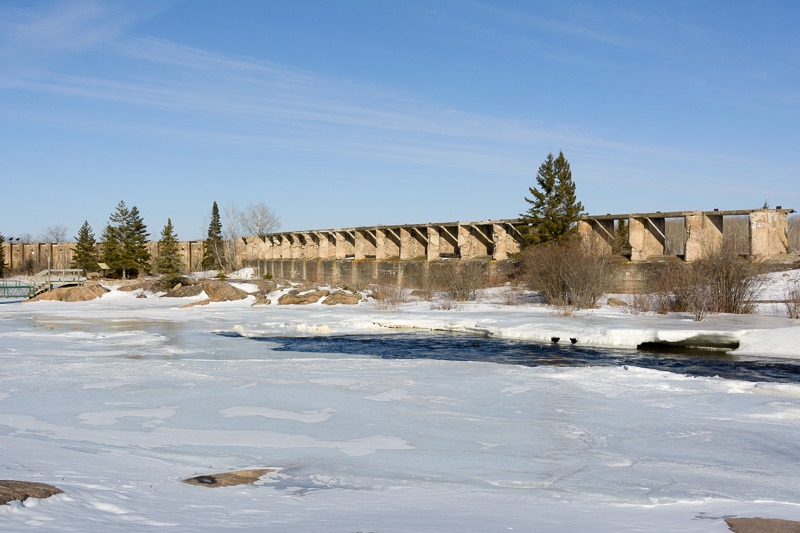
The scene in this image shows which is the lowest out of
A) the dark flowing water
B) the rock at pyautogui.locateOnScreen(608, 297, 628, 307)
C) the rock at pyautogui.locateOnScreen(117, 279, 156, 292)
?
the dark flowing water

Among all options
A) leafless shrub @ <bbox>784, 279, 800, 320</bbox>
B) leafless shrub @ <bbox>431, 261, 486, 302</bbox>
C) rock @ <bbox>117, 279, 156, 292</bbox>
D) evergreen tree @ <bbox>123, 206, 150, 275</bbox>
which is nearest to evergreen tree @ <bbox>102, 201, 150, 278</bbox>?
evergreen tree @ <bbox>123, 206, 150, 275</bbox>

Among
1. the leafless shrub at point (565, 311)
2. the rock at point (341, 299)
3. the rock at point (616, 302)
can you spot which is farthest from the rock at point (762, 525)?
the rock at point (341, 299)

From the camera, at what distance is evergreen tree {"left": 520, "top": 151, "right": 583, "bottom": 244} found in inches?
1444

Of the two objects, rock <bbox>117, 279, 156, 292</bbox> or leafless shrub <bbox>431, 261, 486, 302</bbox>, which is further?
rock <bbox>117, 279, 156, 292</bbox>

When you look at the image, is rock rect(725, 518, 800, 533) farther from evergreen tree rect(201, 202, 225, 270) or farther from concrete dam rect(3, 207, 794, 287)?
evergreen tree rect(201, 202, 225, 270)

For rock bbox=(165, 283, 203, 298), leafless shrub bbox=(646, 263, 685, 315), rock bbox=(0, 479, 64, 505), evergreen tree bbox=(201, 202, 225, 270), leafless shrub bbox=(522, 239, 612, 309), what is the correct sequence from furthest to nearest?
evergreen tree bbox=(201, 202, 225, 270) → rock bbox=(165, 283, 203, 298) → leafless shrub bbox=(522, 239, 612, 309) → leafless shrub bbox=(646, 263, 685, 315) → rock bbox=(0, 479, 64, 505)

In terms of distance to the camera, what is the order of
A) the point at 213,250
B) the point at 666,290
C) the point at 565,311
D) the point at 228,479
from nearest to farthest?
1. the point at 228,479
2. the point at 565,311
3. the point at 666,290
4. the point at 213,250

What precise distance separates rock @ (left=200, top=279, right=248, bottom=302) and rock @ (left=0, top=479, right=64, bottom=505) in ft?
101

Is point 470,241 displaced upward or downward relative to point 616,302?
upward

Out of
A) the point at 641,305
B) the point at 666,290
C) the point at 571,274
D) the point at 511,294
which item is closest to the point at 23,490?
the point at 641,305

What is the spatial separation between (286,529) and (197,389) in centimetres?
740

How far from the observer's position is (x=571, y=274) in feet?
97.6

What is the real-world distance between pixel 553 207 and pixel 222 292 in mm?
17177

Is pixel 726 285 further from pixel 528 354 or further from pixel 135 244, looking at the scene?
pixel 135 244
